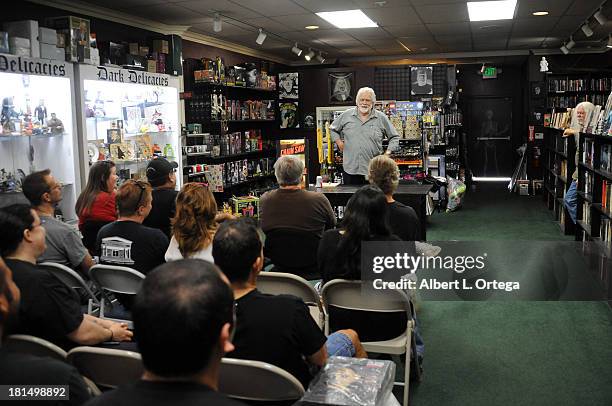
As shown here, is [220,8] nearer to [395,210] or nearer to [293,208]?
[293,208]

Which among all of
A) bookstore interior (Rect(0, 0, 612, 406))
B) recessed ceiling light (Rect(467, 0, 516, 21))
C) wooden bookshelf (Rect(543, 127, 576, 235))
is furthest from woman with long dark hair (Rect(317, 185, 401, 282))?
wooden bookshelf (Rect(543, 127, 576, 235))

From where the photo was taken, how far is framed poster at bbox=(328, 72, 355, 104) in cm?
1013

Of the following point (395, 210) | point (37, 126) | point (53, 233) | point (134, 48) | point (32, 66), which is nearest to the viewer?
point (53, 233)

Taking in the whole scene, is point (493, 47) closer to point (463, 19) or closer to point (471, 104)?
point (471, 104)

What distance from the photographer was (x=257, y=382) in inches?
73.9

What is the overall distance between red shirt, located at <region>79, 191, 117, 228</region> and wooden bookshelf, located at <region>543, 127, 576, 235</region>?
5797 millimetres

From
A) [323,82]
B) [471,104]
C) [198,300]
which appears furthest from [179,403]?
[471,104]

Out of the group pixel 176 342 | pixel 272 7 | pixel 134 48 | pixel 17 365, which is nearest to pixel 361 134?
pixel 272 7

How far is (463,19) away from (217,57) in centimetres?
368

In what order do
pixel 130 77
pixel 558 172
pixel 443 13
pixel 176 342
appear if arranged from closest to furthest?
pixel 176 342 → pixel 130 77 → pixel 443 13 → pixel 558 172

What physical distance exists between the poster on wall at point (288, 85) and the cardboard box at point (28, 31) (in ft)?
19.5

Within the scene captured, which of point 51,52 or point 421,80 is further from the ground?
point 421,80

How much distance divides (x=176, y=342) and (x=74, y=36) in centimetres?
485

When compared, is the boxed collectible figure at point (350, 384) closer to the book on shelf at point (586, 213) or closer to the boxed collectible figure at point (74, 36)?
the boxed collectible figure at point (74, 36)
